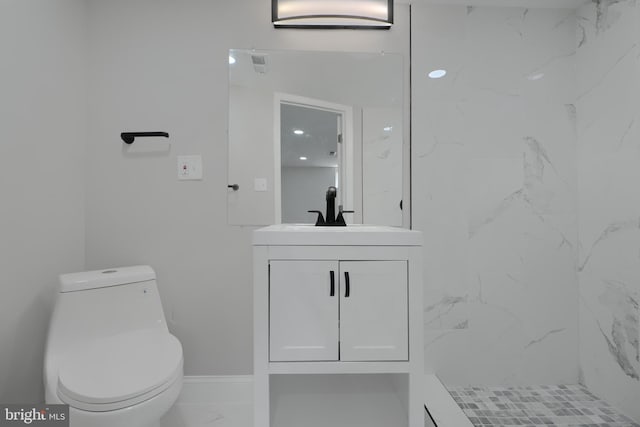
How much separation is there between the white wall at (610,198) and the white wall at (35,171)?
271cm

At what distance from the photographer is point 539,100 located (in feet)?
5.48

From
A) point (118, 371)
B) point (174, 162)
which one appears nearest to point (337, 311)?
point (118, 371)

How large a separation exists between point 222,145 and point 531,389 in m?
2.16

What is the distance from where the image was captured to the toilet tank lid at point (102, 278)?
127cm

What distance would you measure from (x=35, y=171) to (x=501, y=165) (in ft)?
7.59

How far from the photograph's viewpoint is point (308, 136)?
5.23ft

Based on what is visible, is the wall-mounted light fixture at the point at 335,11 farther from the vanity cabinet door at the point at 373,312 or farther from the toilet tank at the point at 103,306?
the toilet tank at the point at 103,306

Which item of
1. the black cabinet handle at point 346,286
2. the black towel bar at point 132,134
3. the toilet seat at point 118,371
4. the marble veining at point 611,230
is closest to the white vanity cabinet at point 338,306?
the black cabinet handle at point 346,286

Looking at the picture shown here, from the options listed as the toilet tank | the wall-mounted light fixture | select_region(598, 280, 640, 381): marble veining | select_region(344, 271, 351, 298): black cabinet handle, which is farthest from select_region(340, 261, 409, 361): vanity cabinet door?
the wall-mounted light fixture

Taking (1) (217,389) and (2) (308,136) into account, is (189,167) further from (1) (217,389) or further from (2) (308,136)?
(1) (217,389)

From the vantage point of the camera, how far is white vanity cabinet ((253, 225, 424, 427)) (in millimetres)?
1073

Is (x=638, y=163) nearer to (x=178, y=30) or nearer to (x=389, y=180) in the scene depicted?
(x=389, y=180)

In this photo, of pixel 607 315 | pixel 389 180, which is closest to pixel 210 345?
pixel 389 180

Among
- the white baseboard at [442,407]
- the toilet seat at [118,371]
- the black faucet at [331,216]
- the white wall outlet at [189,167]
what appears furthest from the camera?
the white wall outlet at [189,167]
